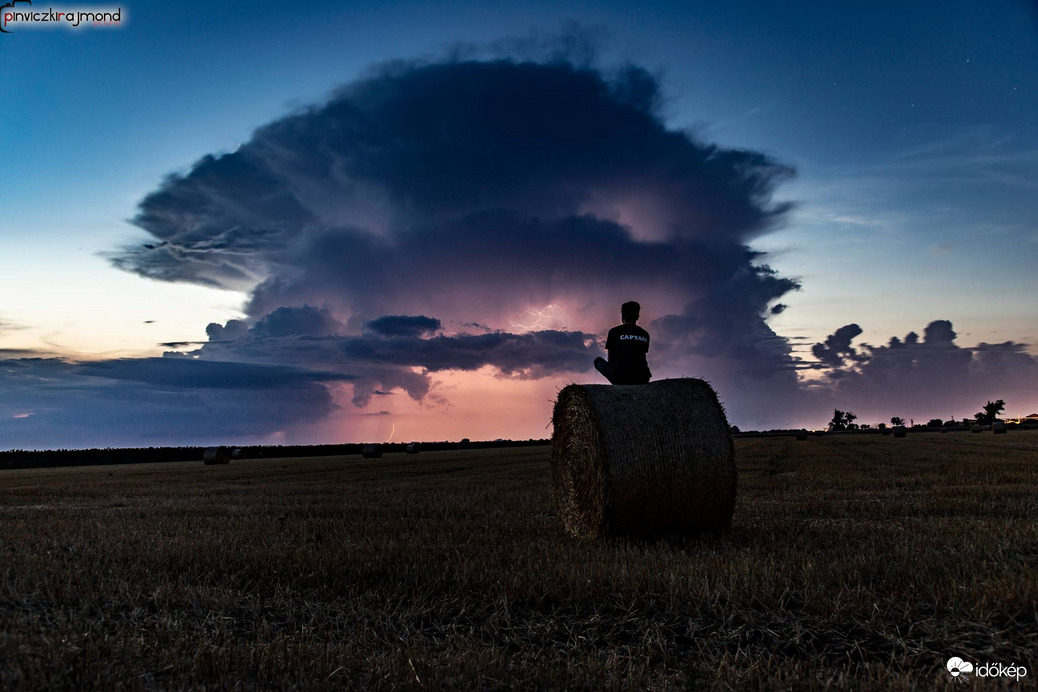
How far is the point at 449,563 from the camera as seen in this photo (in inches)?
261

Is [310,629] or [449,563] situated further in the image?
[449,563]

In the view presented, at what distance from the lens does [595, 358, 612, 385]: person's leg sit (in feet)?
33.7

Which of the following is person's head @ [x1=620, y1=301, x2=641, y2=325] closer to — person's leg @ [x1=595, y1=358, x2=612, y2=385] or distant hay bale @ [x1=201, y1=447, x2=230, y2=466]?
person's leg @ [x1=595, y1=358, x2=612, y2=385]

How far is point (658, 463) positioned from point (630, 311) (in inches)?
89.2

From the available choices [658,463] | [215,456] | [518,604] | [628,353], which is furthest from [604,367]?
[215,456]

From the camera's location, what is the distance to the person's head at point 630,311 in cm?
959

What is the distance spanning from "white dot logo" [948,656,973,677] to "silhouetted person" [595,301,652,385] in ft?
19.9

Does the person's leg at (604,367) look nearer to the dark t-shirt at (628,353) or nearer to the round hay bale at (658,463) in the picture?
the dark t-shirt at (628,353)

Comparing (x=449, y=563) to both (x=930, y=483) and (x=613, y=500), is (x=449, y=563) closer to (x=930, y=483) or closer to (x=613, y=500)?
(x=613, y=500)

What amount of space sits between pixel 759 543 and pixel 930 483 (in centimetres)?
877

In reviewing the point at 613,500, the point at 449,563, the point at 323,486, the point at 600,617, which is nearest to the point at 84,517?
the point at 323,486

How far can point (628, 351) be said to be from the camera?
988 cm

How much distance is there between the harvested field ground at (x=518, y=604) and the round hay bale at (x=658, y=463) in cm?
41

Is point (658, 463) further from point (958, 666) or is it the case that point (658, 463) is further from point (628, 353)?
point (958, 666)
